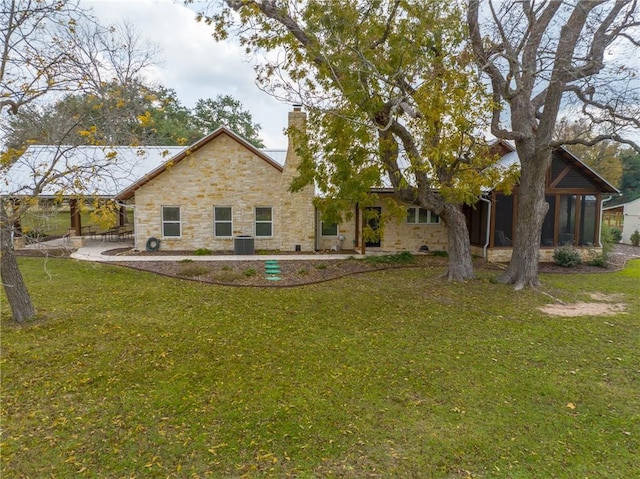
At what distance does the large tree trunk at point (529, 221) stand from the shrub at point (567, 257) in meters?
4.64

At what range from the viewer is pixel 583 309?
373 inches

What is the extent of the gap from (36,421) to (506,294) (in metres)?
10.3

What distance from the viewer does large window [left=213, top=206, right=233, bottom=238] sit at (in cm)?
1727

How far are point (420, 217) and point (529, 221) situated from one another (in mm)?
6384

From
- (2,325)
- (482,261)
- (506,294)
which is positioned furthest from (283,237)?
(2,325)

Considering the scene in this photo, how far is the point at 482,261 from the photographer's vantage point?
618 inches

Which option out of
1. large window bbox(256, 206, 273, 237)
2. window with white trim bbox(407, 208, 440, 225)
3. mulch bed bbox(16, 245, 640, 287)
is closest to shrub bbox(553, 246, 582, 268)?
mulch bed bbox(16, 245, 640, 287)

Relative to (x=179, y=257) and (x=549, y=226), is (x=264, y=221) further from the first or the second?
(x=549, y=226)

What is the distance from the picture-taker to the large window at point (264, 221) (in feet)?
57.4

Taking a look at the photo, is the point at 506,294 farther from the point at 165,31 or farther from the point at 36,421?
the point at 165,31

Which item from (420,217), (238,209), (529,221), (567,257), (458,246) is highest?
(238,209)

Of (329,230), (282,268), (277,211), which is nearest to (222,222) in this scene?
(277,211)

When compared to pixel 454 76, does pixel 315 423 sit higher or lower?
lower

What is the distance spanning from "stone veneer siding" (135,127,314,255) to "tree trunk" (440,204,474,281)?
6.70 m
